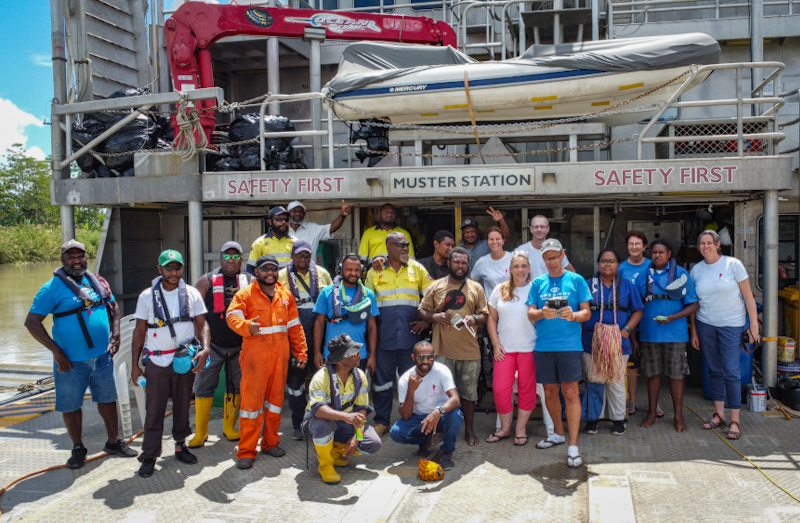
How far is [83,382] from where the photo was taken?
5020mm

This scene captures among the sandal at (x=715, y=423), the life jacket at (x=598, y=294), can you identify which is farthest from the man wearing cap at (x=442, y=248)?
the sandal at (x=715, y=423)

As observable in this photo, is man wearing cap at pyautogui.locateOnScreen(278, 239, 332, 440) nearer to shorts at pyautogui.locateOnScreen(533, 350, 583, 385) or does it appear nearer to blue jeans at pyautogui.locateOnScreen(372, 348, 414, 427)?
blue jeans at pyautogui.locateOnScreen(372, 348, 414, 427)

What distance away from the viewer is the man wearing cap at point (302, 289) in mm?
5406

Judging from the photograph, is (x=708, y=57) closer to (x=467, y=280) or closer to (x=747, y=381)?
(x=747, y=381)

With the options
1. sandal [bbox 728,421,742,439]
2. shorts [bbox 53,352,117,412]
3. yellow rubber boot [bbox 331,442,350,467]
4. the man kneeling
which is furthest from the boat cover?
yellow rubber boot [bbox 331,442,350,467]

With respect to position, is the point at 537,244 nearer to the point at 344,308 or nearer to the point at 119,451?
the point at 344,308

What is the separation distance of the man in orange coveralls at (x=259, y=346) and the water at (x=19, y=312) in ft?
28.0

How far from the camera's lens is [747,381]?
6176 millimetres

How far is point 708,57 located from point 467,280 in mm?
3857

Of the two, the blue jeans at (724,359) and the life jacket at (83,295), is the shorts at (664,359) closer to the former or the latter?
the blue jeans at (724,359)

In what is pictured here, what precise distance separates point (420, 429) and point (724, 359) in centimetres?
285

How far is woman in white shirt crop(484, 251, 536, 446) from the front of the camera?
5059mm

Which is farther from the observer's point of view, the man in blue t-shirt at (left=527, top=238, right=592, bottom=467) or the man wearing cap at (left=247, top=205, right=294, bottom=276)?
the man wearing cap at (left=247, top=205, right=294, bottom=276)

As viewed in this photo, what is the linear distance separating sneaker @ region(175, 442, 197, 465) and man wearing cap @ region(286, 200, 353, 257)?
218 cm
